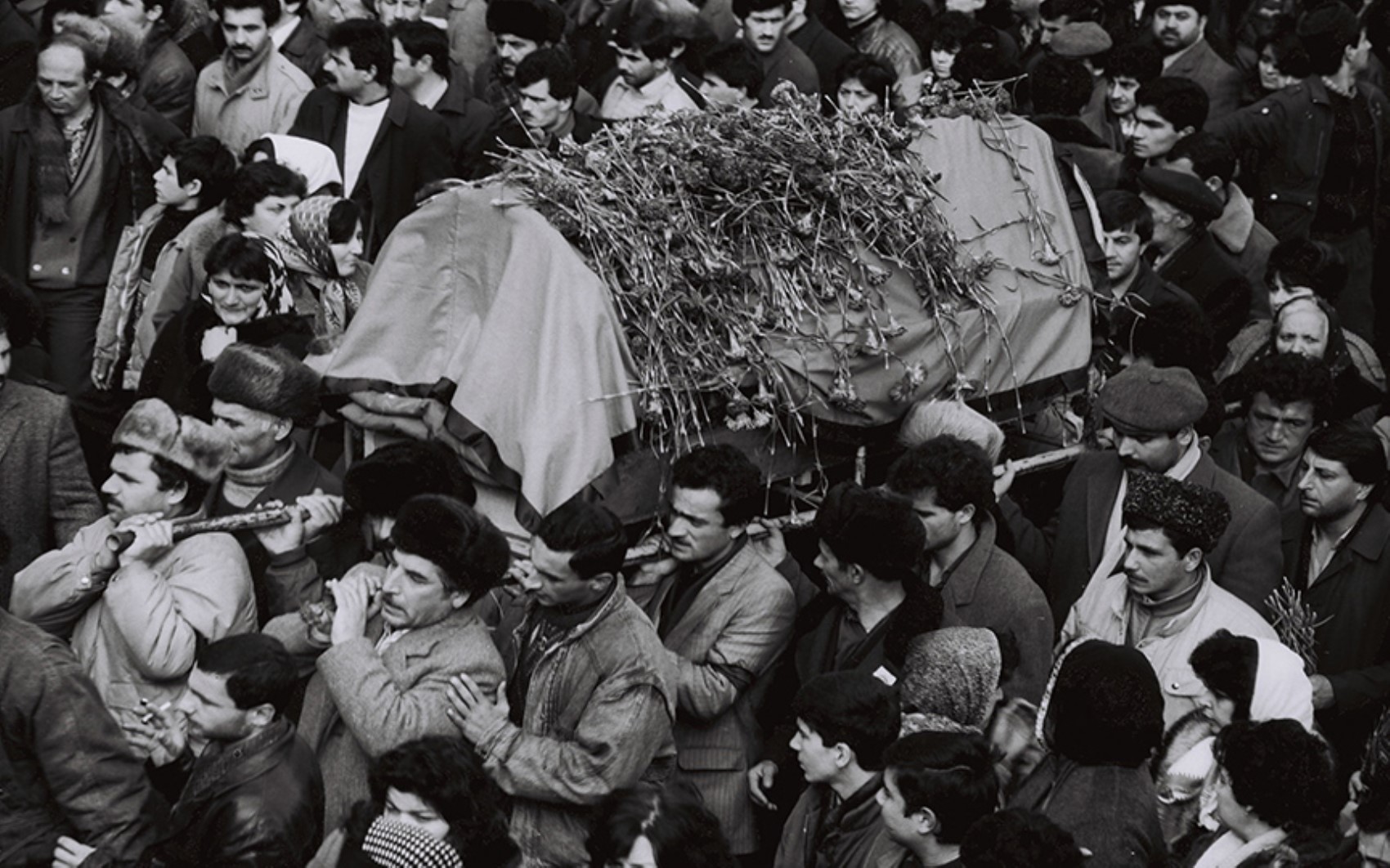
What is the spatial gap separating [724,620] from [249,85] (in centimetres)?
479

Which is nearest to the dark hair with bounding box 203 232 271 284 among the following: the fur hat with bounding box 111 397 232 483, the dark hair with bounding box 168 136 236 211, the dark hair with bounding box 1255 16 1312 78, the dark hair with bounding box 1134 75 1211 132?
the dark hair with bounding box 168 136 236 211

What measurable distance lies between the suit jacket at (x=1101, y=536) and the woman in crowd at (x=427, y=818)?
2.87 m

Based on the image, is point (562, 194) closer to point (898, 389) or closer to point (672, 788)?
point (898, 389)

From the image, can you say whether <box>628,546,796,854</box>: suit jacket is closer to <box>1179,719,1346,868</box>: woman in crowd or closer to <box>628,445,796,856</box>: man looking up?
<box>628,445,796,856</box>: man looking up

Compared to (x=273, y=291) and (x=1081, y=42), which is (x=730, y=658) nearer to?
(x=273, y=291)

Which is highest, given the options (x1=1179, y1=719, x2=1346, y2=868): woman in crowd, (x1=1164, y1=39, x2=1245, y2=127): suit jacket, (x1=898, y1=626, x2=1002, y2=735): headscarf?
(x1=1179, y1=719, x2=1346, y2=868): woman in crowd

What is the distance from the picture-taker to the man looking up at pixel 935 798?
5.39 metres

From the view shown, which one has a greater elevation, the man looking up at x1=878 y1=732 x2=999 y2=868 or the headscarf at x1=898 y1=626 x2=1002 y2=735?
the man looking up at x1=878 y1=732 x2=999 y2=868

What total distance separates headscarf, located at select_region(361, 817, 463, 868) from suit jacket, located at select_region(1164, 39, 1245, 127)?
7.93 meters

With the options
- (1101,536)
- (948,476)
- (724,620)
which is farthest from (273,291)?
(1101,536)

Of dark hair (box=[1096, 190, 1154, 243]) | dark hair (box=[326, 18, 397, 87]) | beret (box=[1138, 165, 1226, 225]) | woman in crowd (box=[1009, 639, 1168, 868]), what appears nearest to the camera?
woman in crowd (box=[1009, 639, 1168, 868])

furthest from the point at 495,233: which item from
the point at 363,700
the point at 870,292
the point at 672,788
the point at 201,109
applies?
Result: the point at 201,109

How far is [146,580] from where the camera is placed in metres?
6.43

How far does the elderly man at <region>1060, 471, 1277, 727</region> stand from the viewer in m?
6.55
